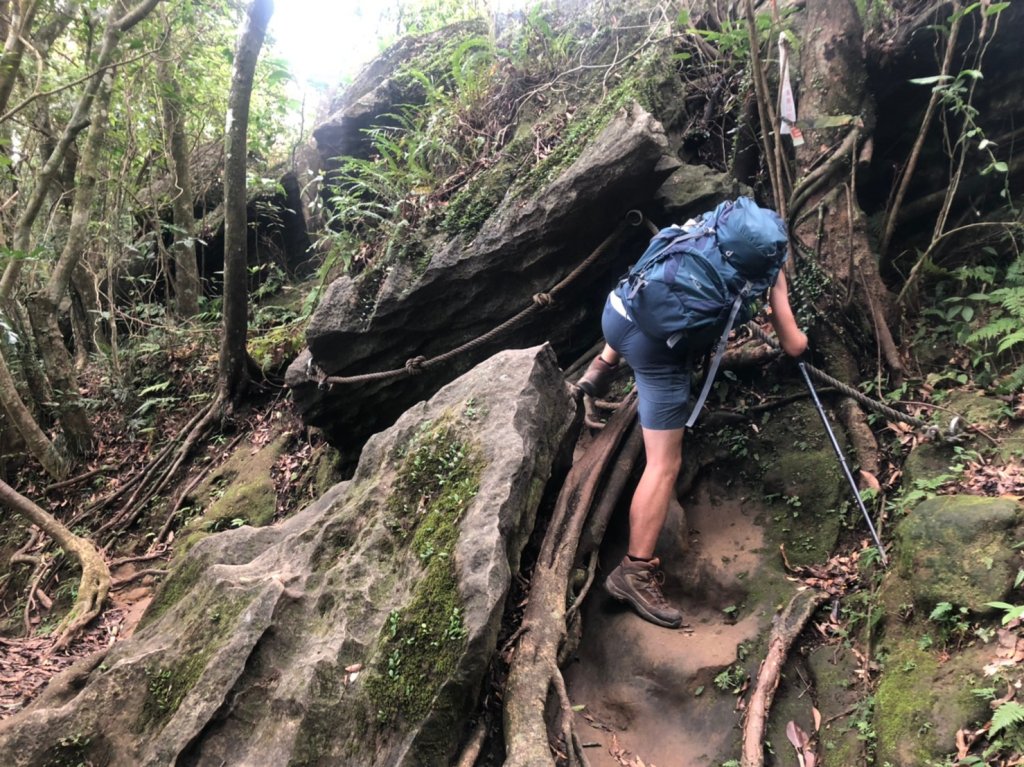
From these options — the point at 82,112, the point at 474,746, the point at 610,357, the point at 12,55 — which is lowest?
the point at 474,746

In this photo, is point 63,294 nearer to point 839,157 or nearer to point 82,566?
point 82,566

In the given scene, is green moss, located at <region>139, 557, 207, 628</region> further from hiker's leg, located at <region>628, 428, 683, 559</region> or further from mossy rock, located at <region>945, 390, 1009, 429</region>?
mossy rock, located at <region>945, 390, 1009, 429</region>

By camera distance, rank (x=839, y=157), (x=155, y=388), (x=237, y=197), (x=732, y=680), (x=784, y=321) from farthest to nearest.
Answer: (x=155, y=388) → (x=237, y=197) → (x=839, y=157) → (x=784, y=321) → (x=732, y=680)

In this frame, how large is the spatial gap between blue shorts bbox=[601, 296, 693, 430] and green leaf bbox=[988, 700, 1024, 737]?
2.17m

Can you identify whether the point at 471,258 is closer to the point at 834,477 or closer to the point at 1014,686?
the point at 834,477

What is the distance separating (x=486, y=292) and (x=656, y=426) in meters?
2.31

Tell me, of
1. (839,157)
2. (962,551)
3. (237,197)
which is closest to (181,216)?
(237,197)

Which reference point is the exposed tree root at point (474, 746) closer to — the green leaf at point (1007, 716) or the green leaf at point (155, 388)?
the green leaf at point (1007, 716)

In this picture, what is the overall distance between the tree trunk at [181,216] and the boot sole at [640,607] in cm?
906

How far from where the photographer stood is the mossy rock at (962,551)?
9.97 feet

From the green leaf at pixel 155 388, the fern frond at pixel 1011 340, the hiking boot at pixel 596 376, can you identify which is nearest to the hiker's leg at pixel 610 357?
the hiking boot at pixel 596 376

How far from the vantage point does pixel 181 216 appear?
36.2 ft

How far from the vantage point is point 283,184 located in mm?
11961

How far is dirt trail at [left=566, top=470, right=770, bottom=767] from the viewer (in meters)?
3.54
